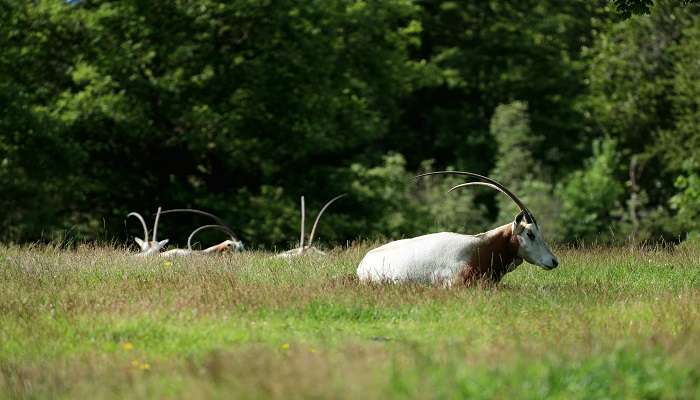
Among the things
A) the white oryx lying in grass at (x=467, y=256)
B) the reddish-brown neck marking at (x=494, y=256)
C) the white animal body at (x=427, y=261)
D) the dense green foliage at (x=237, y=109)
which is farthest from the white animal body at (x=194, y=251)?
the dense green foliage at (x=237, y=109)

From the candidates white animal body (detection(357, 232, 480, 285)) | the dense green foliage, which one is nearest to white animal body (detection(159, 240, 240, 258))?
white animal body (detection(357, 232, 480, 285))

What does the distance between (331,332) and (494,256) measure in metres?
3.73

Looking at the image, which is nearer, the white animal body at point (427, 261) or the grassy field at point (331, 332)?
the grassy field at point (331, 332)

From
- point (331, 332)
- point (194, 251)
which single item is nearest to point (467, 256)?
point (331, 332)

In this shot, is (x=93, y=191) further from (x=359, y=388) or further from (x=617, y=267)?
(x=359, y=388)

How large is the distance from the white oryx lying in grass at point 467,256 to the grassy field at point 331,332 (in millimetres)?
414

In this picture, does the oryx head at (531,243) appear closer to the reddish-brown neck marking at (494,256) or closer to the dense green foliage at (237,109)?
the reddish-brown neck marking at (494,256)

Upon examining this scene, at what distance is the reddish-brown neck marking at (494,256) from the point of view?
44.0ft

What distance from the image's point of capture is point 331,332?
10.4 metres

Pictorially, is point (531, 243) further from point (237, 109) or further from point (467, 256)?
point (237, 109)

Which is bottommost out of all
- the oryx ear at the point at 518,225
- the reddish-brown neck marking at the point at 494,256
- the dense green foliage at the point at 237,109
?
the dense green foliage at the point at 237,109

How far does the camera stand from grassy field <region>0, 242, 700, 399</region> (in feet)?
25.6

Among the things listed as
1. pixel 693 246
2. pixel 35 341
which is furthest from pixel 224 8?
pixel 35 341

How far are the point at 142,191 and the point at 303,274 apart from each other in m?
20.1
